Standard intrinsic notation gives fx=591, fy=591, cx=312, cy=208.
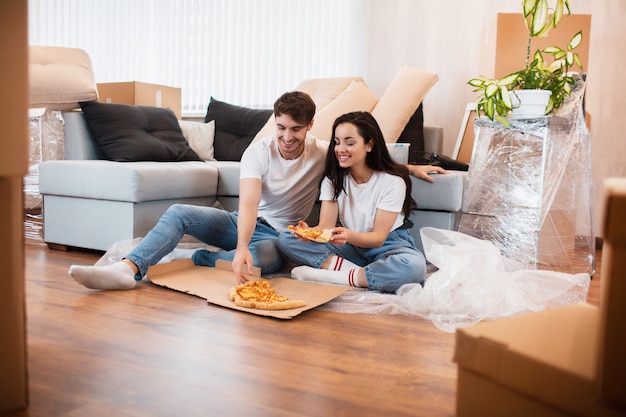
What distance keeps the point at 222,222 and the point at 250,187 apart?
0.91ft

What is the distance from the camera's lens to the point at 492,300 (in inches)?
76.5

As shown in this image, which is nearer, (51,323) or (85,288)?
(51,323)

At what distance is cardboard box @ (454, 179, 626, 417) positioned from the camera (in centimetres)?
73

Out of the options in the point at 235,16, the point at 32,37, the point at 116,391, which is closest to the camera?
the point at 116,391

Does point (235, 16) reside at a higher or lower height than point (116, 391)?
higher

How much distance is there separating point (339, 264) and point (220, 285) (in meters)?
0.47

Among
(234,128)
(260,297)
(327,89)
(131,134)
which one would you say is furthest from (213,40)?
(260,297)

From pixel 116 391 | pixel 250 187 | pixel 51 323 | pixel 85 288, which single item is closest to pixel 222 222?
Result: pixel 250 187

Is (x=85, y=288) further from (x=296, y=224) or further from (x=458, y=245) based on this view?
(x=458, y=245)

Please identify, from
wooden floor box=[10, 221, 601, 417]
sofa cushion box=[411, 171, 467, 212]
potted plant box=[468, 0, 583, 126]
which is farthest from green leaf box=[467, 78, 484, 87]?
wooden floor box=[10, 221, 601, 417]

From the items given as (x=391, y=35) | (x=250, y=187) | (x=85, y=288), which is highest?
(x=391, y=35)

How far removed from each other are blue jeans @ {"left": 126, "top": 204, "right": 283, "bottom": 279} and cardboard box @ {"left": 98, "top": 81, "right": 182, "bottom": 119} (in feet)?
6.53

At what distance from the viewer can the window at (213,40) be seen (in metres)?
4.60

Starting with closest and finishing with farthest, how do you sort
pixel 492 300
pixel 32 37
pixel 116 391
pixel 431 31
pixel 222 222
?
pixel 116 391
pixel 492 300
pixel 222 222
pixel 431 31
pixel 32 37
